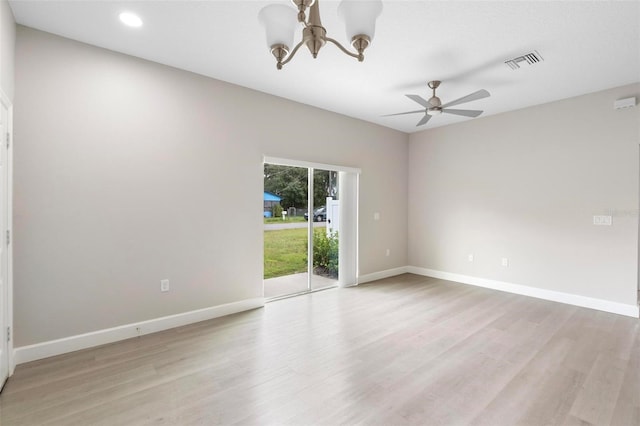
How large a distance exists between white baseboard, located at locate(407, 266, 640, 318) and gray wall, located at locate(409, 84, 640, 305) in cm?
8

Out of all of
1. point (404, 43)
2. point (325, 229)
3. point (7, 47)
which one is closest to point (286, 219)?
point (325, 229)

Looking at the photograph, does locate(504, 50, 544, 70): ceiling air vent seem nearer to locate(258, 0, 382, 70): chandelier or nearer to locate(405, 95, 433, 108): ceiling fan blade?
locate(405, 95, 433, 108): ceiling fan blade

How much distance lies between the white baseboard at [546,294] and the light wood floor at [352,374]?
0.27m

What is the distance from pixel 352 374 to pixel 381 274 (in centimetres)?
340

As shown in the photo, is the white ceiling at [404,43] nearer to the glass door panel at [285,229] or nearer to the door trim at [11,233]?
the door trim at [11,233]

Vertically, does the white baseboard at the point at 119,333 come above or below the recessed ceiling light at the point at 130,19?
below

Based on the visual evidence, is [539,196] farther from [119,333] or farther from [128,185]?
[119,333]

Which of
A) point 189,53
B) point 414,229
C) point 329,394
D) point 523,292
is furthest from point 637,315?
point 189,53

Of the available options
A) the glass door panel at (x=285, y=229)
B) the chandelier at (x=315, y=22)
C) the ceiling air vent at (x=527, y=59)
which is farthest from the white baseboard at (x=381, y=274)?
the chandelier at (x=315, y=22)

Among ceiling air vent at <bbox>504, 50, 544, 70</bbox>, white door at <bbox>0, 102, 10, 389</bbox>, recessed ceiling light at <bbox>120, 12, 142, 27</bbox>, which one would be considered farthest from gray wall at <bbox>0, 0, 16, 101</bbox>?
ceiling air vent at <bbox>504, 50, 544, 70</bbox>

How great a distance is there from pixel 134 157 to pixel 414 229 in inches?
200

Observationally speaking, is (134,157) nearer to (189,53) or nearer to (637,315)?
(189,53)

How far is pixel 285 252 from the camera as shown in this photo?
186 inches

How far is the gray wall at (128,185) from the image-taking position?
267 cm
